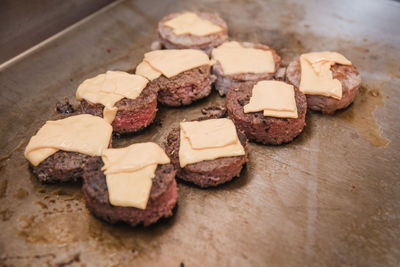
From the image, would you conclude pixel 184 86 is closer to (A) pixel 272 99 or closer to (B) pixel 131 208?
(A) pixel 272 99

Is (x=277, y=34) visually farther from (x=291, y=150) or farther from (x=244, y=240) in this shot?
(x=244, y=240)

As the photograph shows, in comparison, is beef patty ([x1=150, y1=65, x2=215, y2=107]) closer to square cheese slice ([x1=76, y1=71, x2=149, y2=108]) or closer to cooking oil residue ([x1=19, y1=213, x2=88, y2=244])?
square cheese slice ([x1=76, y1=71, x2=149, y2=108])

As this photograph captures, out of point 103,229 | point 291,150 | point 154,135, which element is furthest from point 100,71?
point 291,150

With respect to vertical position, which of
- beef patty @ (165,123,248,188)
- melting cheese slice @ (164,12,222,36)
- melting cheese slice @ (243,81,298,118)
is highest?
melting cheese slice @ (164,12,222,36)

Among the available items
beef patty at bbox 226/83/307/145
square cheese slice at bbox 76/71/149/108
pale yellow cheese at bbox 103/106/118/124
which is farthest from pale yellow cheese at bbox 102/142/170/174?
beef patty at bbox 226/83/307/145

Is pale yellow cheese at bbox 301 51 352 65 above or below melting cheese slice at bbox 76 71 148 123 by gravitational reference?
below
